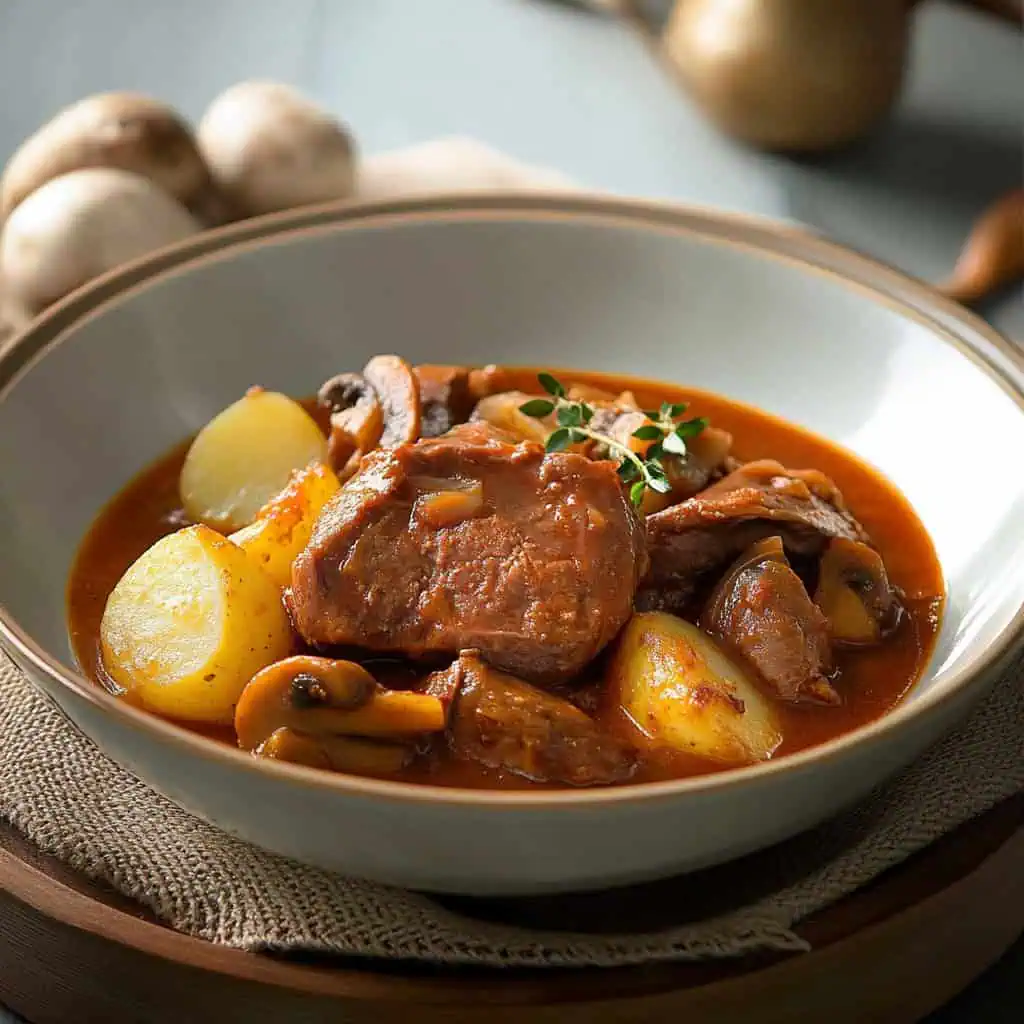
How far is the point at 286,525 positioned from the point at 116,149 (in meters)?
1.79

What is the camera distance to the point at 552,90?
5.48 metres

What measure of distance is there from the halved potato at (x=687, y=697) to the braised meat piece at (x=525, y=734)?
0.29 ft

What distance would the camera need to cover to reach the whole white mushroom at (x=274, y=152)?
4043 mm

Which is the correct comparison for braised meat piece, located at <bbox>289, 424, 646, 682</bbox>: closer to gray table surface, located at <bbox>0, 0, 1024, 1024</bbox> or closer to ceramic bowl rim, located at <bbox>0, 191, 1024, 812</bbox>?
ceramic bowl rim, located at <bbox>0, 191, 1024, 812</bbox>

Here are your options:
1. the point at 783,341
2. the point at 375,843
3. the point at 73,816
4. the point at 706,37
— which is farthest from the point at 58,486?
the point at 706,37

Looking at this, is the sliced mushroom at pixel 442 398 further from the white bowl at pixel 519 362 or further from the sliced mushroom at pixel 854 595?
the sliced mushroom at pixel 854 595

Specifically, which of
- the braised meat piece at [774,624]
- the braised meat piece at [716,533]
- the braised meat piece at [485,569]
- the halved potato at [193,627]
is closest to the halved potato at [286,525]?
the halved potato at [193,627]

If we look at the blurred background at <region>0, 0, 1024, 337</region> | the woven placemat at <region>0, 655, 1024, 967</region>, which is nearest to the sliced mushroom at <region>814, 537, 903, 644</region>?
the woven placemat at <region>0, 655, 1024, 967</region>

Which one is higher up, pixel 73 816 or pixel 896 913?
pixel 896 913

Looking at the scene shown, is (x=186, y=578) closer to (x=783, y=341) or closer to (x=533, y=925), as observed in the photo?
(x=533, y=925)

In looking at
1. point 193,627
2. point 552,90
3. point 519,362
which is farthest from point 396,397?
point 552,90

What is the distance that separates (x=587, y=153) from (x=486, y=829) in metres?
3.72

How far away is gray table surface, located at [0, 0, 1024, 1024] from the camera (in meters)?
4.89

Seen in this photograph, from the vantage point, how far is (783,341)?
10.6ft
